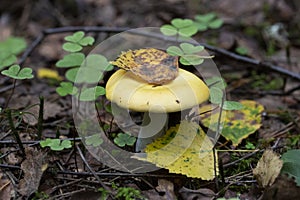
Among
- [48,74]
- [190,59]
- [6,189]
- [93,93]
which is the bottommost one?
[48,74]

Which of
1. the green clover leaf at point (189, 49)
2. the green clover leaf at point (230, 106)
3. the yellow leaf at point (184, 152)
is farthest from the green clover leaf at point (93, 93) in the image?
the green clover leaf at point (230, 106)

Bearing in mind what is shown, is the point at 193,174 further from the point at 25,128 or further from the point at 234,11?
the point at 234,11

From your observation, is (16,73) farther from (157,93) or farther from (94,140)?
(157,93)

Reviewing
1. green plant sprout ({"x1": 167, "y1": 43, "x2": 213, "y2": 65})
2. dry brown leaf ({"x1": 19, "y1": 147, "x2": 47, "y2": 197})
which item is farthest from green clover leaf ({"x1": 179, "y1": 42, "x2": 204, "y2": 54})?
dry brown leaf ({"x1": 19, "y1": 147, "x2": 47, "y2": 197})

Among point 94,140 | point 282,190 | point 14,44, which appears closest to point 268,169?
point 282,190

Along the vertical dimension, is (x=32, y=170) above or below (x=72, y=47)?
below

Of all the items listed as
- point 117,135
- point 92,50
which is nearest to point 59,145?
point 117,135
